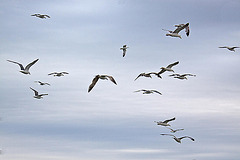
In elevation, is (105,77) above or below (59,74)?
below

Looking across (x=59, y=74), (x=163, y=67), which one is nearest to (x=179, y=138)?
(x=163, y=67)

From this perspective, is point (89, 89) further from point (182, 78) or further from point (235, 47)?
point (235, 47)

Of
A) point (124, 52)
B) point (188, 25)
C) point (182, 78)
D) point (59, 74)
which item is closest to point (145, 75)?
point (182, 78)

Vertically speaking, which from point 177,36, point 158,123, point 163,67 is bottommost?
point 158,123

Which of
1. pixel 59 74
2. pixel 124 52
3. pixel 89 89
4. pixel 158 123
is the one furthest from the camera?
pixel 124 52

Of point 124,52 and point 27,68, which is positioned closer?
point 27,68

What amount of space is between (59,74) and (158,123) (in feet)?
61.8

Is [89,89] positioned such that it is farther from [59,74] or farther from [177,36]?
[59,74]

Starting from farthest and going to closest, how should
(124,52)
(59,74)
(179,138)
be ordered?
(124,52), (59,74), (179,138)

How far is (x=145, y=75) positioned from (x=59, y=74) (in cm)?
1488

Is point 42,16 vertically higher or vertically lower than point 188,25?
higher

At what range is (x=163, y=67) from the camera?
59625 millimetres

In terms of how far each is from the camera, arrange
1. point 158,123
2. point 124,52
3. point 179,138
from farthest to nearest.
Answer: point 124,52 < point 158,123 < point 179,138

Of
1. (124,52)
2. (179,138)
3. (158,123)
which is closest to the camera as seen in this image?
(179,138)
